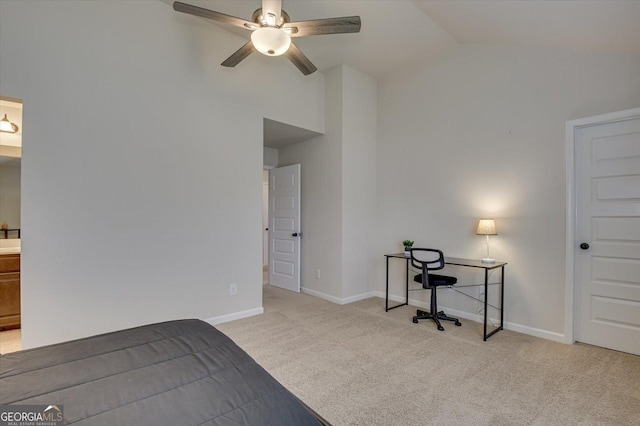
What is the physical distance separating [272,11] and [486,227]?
283 centimetres

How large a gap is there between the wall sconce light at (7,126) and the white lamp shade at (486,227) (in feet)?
17.4

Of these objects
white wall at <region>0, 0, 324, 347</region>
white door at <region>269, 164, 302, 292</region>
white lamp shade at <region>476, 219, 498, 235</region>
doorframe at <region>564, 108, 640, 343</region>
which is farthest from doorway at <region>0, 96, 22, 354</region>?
doorframe at <region>564, 108, 640, 343</region>

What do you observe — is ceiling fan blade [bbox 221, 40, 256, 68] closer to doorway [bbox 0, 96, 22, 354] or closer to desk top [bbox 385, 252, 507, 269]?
doorway [bbox 0, 96, 22, 354]

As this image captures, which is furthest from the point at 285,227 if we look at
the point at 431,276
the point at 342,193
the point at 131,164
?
the point at 131,164

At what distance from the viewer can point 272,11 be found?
7.00 ft

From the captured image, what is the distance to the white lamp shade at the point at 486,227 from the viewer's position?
3183 millimetres

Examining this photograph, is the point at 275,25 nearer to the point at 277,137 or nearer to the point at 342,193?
the point at 342,193

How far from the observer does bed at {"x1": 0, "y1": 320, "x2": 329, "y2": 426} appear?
0.86 m

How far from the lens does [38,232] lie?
95.0 inches

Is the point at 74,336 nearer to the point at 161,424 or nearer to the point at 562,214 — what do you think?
the point at 161,424

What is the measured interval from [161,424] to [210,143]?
2921 millimetres

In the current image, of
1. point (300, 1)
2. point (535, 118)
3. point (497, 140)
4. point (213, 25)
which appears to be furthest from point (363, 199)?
point (213, 25)

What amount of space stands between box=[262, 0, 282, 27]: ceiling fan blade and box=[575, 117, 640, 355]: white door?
115 inches

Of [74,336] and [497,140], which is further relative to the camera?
[497,140]
